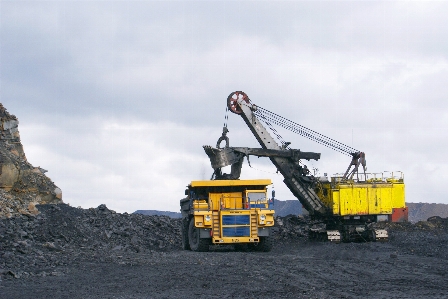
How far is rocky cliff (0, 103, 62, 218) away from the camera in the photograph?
3941cm

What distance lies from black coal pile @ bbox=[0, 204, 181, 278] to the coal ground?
4 cm

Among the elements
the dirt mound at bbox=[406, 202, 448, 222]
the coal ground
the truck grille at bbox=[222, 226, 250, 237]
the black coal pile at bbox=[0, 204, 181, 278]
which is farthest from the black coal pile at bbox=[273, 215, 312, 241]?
the dirt mound at bbox=[406, 202, 448, 222]

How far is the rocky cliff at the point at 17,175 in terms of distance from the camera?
39.4m

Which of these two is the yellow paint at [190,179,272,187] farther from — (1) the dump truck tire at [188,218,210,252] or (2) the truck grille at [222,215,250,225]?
(1) the dump truck tire at [188,218,210,252]

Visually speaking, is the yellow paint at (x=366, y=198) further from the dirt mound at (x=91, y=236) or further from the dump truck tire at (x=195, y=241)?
the dump truck tire at (x=195, y=241)

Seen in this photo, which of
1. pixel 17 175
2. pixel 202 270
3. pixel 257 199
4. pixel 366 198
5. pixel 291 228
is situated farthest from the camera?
pixel 17 175

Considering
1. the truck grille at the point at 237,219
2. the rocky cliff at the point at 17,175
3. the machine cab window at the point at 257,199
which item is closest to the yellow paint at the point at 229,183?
the machine cab window at the point at 257,199

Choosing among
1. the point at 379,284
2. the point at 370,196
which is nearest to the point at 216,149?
the point at 370,196

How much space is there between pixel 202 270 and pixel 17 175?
28018mm

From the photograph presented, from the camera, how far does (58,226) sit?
2806 cm

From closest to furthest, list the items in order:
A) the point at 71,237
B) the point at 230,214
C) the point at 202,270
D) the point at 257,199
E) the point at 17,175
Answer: the point at 202,270, the point at 230,214, the point at 257,199, the point at 71,237, the point at 17,175

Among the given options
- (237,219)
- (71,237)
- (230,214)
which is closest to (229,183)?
(230,214)

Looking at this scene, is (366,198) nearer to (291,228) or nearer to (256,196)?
(291,228)

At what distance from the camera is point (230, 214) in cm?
2297
